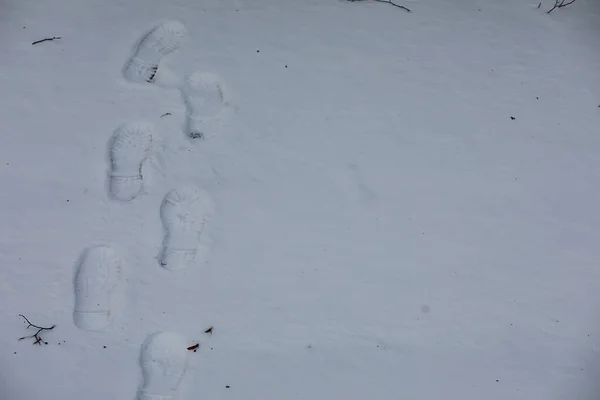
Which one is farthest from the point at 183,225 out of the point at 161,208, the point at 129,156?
the point at 129,156

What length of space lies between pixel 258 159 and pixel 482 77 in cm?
58

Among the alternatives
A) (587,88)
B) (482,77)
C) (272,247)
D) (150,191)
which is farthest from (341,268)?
(587,88)

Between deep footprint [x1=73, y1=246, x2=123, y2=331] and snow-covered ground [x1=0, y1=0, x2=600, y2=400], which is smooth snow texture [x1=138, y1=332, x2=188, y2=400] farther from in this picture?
deep footprint [x1=73, y1=246, x2=123, y2=331]

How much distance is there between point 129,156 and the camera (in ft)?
3.77

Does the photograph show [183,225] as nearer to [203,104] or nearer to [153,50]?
[203,104]

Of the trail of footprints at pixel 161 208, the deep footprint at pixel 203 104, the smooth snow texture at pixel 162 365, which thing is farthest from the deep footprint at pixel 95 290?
the deep footprint at pixel 203 104

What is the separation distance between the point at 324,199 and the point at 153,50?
0.54 meters

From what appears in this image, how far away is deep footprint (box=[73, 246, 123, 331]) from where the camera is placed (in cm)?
111

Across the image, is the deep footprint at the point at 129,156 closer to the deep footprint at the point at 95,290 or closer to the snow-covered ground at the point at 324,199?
the snow-covered ground at the point at 324,199

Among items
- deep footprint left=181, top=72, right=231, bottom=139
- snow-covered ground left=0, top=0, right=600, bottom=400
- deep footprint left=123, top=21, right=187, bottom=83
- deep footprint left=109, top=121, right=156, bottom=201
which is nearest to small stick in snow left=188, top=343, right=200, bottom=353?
snow-covered ground left=0, top=0, right=600, bottom=400

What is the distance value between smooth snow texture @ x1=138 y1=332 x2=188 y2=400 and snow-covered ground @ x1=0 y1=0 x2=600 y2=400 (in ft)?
0.04

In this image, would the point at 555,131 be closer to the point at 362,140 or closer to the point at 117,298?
the point at 362,140

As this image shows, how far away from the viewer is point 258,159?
3.83 ft

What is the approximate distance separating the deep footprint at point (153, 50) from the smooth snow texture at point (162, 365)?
607 mm
